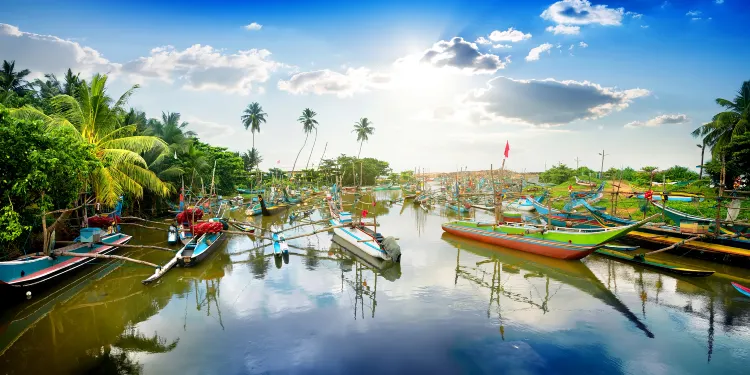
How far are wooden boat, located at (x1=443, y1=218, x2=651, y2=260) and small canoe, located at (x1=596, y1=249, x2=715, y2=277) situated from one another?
122 cm

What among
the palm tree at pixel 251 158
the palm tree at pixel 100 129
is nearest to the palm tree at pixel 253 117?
the palm tree at pixel 251 158

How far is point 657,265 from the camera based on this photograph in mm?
11875

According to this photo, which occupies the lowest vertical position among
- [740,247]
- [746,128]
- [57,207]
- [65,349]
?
[65,349]

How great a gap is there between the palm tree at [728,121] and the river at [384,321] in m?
15.1

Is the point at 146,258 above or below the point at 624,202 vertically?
below

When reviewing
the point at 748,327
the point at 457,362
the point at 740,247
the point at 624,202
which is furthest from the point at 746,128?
the point at 457,362

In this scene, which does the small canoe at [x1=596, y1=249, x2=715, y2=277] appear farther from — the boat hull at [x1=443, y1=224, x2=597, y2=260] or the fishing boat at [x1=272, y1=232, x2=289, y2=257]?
the fishing boat at [x1=272, y1=232, x2=289, y2=257]

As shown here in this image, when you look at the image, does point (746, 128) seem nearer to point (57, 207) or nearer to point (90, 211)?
point (57, 207)

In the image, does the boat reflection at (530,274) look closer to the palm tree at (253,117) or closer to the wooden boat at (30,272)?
the wooden boat at (30,272)

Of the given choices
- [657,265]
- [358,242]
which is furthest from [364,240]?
[657,265]

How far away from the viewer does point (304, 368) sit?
6.52 meters

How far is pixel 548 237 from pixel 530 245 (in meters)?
0.88

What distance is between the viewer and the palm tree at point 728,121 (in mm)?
21328

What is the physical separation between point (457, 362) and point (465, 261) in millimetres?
7479
